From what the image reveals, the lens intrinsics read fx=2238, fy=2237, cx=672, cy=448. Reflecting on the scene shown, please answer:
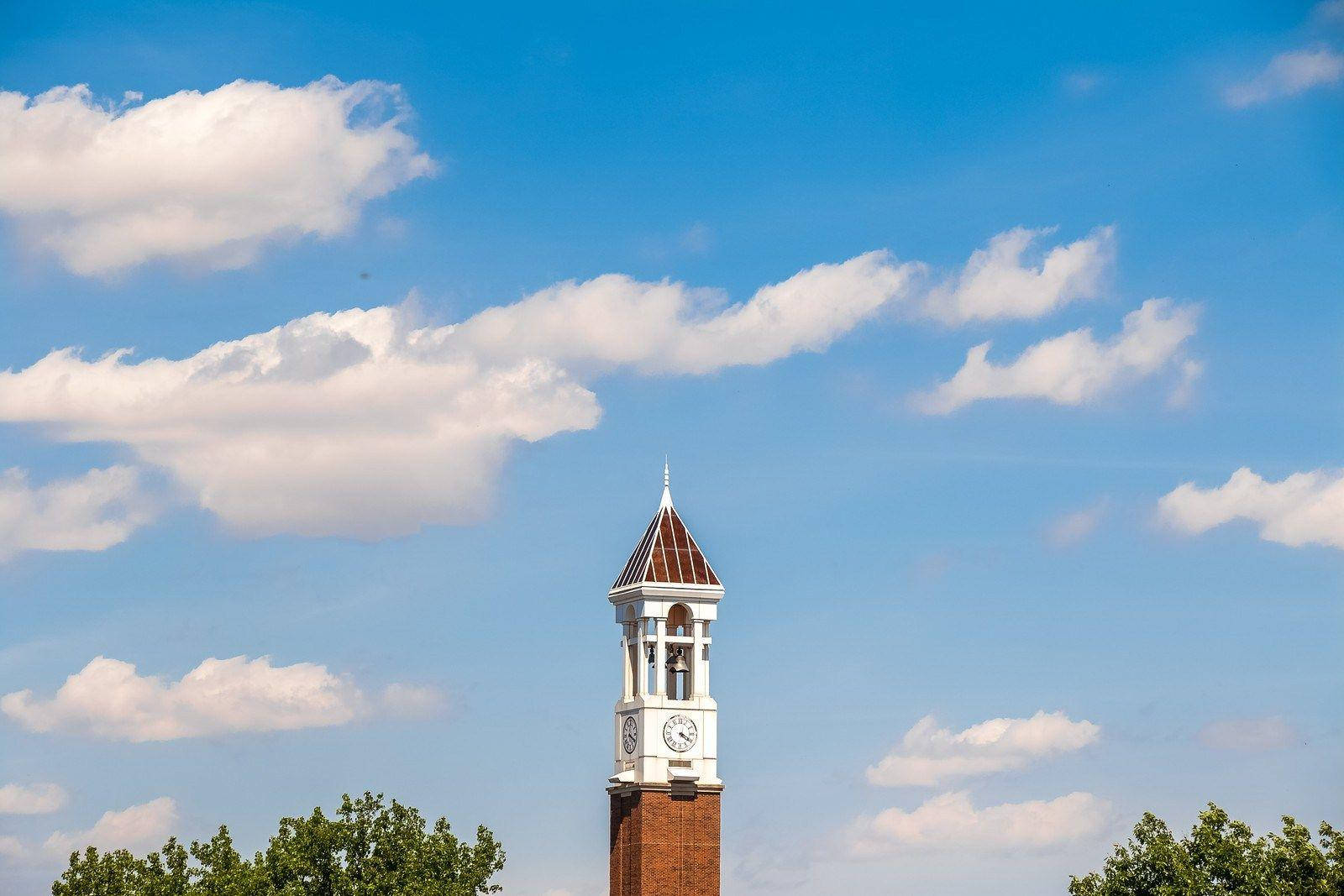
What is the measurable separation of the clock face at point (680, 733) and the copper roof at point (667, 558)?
5.56 m

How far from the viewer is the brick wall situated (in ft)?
286

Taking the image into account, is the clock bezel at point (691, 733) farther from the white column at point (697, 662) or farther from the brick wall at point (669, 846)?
the brick wall at point (669, 846)

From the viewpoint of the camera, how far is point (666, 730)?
89.3 metres

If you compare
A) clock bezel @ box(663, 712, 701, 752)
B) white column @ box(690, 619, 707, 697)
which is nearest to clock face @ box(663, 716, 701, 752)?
clock bezel @ box(663, 712, 701, 752)

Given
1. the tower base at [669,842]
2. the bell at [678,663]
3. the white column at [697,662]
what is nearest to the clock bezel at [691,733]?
the white column at [697,662]

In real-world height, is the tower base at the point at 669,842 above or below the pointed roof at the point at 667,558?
below

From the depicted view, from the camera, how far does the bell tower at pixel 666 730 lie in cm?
8762

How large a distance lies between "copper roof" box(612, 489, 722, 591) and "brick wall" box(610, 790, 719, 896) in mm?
8615

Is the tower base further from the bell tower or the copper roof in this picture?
the copper roof

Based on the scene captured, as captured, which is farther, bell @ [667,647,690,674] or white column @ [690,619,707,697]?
bell @ [667,647,690,674]

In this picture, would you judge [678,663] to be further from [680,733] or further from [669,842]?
[669,842]

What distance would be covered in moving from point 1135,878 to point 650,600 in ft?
72.3

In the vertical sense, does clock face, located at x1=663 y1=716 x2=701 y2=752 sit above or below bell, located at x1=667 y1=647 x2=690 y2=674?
below

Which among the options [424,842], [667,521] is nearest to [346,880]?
[424,842]
